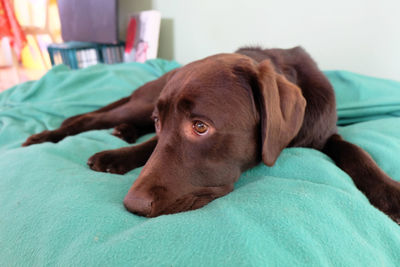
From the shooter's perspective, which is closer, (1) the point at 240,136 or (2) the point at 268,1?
(1) the point at 240,136

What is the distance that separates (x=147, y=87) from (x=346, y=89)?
58.9 inches

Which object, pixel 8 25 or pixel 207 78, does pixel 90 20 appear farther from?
pixel 207 78

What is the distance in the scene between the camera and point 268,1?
272cm

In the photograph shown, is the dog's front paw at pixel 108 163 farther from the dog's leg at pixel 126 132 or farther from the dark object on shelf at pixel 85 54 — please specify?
the dark object on shelf at pixel 85 54

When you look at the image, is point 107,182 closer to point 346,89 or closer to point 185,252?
point 185,252

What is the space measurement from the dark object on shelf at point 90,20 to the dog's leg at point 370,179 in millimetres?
4058

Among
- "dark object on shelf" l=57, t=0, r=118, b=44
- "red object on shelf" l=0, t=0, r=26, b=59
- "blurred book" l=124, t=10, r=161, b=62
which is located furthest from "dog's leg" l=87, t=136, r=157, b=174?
"red object on shelf" l=0, t=0, r=26, b=59

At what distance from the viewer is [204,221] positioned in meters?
0.75

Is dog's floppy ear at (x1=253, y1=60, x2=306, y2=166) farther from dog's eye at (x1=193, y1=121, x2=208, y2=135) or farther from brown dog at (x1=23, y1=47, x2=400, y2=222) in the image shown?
dog's eye at (x1=193, y1=121, x2=208, y2=135)

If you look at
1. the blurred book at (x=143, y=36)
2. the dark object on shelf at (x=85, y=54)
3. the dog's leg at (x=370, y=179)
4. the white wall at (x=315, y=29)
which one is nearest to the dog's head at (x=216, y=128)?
the dog's leg at (x=370, y=179)

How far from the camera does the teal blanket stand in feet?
2.15

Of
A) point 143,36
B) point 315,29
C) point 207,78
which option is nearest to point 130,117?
point 207,78

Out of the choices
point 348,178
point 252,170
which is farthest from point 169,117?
point 348,178

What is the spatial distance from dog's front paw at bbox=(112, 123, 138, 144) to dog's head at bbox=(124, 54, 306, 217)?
2.34 feet
